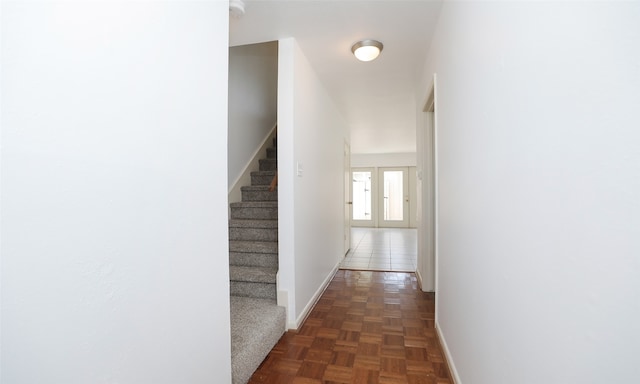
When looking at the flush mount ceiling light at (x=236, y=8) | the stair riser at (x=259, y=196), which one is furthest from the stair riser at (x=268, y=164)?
the flush mount ceiling light at (x=236, y=8)

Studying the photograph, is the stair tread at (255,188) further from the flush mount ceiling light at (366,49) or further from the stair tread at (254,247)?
the flush mount ceiling light at (366,49)

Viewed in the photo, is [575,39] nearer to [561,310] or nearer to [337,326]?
[561,310]

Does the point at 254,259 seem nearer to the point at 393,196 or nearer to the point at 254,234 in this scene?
the point at 254,234

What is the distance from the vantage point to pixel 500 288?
1.00m

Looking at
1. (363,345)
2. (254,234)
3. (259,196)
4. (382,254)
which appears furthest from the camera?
(382,254)

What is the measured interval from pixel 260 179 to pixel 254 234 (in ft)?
3.40

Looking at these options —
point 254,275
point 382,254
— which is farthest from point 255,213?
point 382,254

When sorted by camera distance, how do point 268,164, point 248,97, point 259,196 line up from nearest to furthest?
point 259,196 < point 248,97 < point 268,164

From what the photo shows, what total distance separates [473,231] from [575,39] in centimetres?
88

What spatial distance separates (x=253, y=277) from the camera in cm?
237

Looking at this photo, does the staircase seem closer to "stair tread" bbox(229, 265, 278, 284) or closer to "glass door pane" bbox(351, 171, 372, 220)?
"stair tread" bbox(229, 265, 278, 284)

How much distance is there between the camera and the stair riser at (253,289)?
2336 mm

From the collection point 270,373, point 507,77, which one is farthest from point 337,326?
point 507,77

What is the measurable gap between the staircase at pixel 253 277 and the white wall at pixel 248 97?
1.15ft
